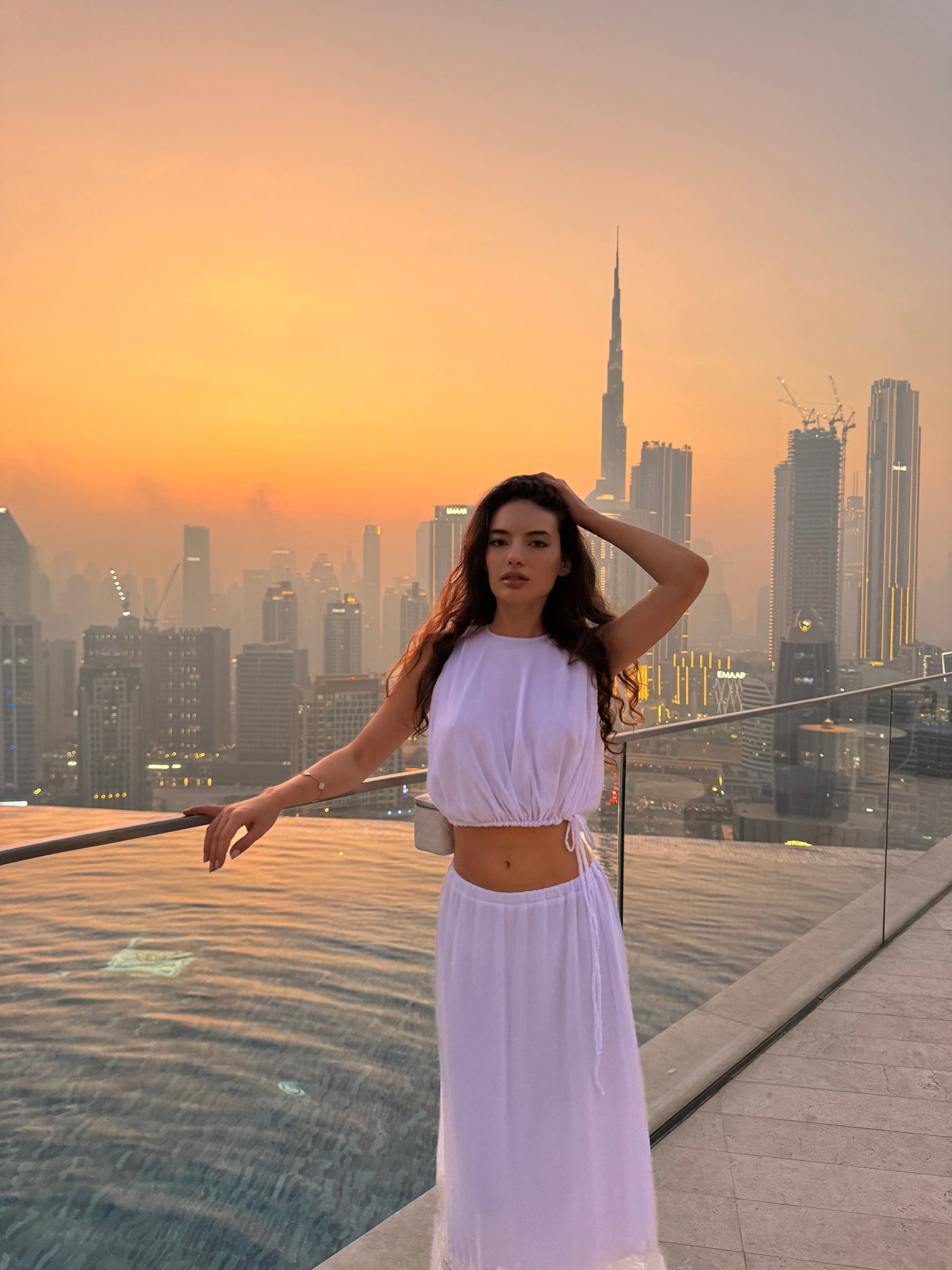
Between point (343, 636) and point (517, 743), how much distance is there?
23.3 meters

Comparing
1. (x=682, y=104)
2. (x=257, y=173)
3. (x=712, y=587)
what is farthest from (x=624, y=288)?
(x=712, y=587)

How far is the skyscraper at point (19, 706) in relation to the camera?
74.7ft

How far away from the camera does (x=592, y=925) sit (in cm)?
145

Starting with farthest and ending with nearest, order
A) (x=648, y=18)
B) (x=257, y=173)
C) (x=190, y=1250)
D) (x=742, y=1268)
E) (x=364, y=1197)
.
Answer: (x=257, y=173), (x=648, y=18), (x=364, y=1197), (x=742, y=1268), (x=190, y=1250)

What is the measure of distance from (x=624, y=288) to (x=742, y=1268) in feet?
162

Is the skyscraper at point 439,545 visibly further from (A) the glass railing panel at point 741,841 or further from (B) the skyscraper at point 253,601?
(B) the skyscraper at point 253,601

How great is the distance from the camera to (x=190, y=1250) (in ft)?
5.20

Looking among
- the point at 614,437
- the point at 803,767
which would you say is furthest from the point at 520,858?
the point at 614,437

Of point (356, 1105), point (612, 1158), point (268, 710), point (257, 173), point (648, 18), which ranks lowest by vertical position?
point (268, 710)

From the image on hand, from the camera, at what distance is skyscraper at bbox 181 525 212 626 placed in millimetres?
27312

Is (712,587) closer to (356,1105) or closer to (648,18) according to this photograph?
(648,18)

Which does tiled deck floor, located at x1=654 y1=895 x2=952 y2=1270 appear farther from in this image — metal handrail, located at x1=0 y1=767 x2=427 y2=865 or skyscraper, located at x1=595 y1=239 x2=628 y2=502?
skyscraper, located at x1=595 y1=239 x2=628 y2=502

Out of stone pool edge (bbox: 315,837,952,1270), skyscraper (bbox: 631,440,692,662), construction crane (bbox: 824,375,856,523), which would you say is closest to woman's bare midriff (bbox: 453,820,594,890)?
stone pool edge (bbox: 315,837,952,1270)

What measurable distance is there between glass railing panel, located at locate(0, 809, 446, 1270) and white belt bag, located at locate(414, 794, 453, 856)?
0.24 metres
